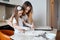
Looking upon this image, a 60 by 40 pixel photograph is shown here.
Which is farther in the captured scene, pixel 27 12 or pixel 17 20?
pixel 27 12

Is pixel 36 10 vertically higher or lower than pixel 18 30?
A: higher

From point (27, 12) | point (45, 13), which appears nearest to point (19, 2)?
point (45, 13)

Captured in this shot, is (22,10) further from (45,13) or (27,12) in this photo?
(45,13)

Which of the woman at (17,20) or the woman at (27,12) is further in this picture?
the woman at (27,12)

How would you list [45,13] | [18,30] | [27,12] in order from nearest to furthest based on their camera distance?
[18,30], [27,12], [45,13]

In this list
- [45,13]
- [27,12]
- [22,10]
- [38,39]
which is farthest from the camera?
[45,13]

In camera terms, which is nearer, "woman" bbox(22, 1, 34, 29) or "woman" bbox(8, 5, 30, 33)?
"woman" bbox(8, 5, 30, 33)

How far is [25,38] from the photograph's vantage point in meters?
1.78

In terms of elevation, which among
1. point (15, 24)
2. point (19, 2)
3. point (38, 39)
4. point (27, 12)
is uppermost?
point (19, 2)

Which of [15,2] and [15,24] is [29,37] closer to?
[15,24]

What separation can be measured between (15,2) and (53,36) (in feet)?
6.03

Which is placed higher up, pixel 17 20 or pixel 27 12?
pixel 27 12

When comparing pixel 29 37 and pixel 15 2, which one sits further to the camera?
pixel 15 2

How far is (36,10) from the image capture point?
11.0 feet
